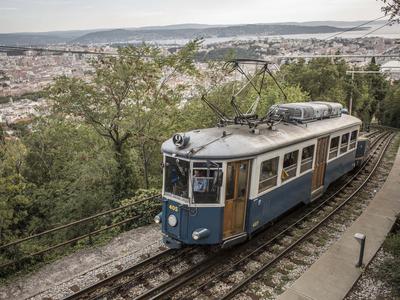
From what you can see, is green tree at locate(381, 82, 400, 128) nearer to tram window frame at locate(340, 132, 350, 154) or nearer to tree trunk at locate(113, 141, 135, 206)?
tram window frame at locate(340, 132, 350, 154)

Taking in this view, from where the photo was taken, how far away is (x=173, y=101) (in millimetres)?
17859

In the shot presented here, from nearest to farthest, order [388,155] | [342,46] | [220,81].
Answer: [220,81], [388,155], [342,46]

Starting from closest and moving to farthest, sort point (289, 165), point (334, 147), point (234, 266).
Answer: point (234, 266) < point (289, 165) < point (334, 147)

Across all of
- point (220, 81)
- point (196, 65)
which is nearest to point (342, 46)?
point (220, 81)

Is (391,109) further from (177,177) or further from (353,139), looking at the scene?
(177,177)

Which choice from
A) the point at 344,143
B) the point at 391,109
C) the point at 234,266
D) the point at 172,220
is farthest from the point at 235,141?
the point at 391,109

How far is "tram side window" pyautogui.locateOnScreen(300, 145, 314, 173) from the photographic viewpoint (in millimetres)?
11719

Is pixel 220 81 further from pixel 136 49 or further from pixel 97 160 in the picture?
pixel 97 160

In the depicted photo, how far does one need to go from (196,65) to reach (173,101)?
8.67 ft

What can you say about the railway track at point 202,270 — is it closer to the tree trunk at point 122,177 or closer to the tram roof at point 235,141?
the tram roof at point 235,141

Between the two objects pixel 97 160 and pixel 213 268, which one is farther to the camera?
pixel 97 160

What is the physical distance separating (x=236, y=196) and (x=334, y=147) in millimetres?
6824

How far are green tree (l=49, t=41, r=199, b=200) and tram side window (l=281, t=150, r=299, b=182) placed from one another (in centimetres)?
797

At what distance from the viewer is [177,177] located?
9.06m
